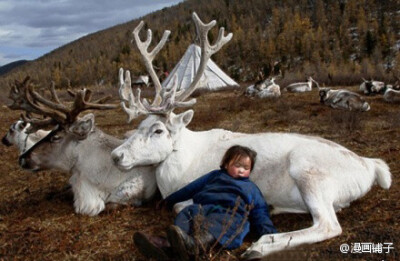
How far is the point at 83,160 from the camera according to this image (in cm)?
432

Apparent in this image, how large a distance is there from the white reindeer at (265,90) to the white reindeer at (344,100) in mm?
2540

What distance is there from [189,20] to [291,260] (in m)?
83.8

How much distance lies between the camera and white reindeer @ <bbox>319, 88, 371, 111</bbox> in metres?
10.0

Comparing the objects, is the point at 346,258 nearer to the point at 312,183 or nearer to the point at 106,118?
the point at 312,183

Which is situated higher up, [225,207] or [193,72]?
[225,207]

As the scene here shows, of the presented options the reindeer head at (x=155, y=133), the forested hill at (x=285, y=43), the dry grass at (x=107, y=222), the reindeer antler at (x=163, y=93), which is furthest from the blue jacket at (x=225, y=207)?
the forested hill at (x=285, y=43)

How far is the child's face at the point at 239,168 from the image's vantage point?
11.4ft

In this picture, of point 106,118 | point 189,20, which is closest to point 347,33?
point 189,20

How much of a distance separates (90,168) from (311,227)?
92.1 inches

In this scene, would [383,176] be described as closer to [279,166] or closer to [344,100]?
[279,166]

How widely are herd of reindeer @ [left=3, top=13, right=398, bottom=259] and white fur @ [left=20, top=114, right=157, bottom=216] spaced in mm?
10

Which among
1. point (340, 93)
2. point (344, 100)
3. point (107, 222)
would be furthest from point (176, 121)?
point (340, 93)

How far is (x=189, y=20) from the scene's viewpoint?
82000mm

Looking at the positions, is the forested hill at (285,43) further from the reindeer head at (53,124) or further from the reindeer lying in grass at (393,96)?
the reindeer head at (53,124)
